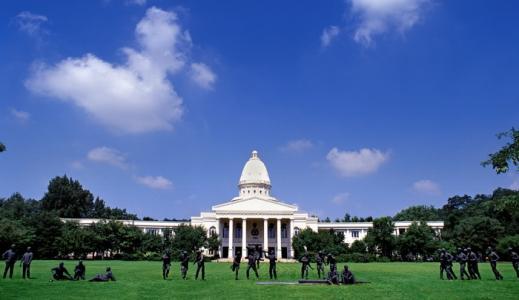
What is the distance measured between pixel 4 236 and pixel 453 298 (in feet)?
191

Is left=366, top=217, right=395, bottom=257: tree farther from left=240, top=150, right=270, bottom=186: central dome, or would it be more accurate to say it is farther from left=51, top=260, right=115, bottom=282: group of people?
left=51, top=260, right=115, bottom=282: group of people

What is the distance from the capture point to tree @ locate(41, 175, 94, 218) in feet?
333

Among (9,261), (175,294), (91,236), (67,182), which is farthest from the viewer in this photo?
(67,182)

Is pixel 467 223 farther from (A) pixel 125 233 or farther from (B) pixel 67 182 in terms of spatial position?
(B) pixel 67 182

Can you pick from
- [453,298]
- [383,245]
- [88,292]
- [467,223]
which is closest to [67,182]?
[383,245]

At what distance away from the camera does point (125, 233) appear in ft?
231

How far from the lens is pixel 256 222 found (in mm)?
86375

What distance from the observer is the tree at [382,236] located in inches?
2808

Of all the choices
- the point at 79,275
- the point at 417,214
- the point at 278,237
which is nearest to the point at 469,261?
the point at 79,275

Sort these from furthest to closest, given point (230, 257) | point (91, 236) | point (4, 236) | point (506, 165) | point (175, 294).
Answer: point (230, 257), point (91, 236), point (4, 236), point (506, 165), point (175, 294)

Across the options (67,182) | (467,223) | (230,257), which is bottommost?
(230,257)

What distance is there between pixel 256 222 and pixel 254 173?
35.2ft

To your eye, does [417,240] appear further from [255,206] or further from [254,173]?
[254,173]

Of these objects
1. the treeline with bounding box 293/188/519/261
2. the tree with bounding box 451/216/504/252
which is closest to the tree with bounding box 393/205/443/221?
the treeline with bounding box 293/188/519/261
